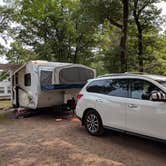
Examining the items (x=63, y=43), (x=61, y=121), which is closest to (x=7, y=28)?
(x=61, y=121)

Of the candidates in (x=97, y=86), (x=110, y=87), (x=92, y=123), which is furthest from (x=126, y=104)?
(x=92, y=123)

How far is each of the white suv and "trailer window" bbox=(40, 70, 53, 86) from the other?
2874 mm

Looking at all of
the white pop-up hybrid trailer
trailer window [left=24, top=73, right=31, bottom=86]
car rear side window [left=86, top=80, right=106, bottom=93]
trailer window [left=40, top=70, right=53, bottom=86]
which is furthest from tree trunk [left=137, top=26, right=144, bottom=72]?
car rear side window [left=86, top=80, right=106, bottom=93]

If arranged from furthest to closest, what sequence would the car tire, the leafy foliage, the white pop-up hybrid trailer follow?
the leafy foliage
the white pop-up hybrid trailer
the car tire

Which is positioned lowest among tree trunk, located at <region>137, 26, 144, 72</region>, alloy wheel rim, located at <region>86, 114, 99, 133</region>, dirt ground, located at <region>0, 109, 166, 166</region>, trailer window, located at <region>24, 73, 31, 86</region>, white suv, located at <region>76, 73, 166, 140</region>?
dirt ground, located at <region>0, 109, 166, 166</region>

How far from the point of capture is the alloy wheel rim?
6441 millimetres

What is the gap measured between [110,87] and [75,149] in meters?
1.94

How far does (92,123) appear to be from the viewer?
657 centimetres

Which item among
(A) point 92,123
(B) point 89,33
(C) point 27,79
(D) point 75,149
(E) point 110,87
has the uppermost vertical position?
(B) point 89,33

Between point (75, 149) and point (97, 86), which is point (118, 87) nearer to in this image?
point (97, 86)

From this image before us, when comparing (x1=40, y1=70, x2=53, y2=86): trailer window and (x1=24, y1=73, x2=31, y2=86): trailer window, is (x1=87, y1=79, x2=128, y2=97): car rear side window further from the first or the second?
(x1=24, y1=73, x2=31, y2=86): trailer window

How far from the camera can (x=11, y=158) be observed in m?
4.95

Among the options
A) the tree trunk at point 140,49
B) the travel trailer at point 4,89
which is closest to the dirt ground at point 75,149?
the tree trunk at point 140,49

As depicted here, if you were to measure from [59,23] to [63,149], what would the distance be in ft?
58.1
